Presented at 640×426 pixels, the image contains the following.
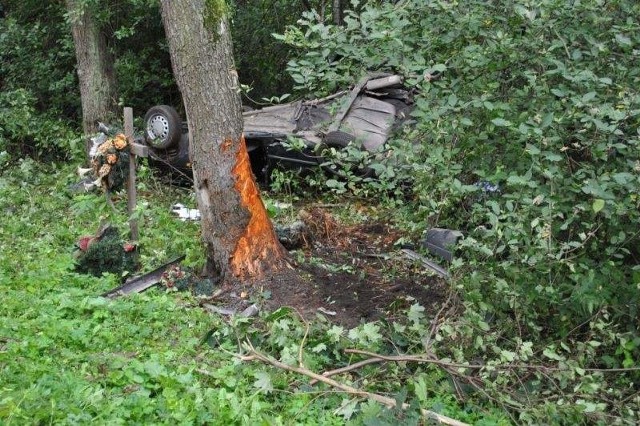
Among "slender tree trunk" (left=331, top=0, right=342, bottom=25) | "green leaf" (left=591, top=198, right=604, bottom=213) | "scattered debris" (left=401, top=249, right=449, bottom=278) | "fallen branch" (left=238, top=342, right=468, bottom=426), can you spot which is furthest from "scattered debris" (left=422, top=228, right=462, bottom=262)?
"slender tree trunk" (left=331, top=0, right=342, bottom=25)

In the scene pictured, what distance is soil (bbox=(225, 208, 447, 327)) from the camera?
6.59 m

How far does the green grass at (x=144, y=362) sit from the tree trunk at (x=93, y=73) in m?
4.32

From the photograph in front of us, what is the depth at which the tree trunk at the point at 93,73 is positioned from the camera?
38.7ft

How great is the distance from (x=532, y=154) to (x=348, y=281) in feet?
9.05

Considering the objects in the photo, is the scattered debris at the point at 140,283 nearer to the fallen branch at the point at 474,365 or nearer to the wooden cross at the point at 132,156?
the wooden cross at the point at 132,156

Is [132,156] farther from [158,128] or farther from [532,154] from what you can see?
[532,154]

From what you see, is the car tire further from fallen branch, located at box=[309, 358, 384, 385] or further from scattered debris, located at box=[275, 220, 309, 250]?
fallen branch, located at box=[309, 358, 384, 385]

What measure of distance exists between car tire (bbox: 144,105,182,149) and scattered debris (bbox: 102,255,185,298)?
362 centimetres

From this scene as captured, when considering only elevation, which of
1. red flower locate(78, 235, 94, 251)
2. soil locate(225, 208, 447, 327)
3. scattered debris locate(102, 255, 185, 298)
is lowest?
soil locate(225, 208, 447, 327)

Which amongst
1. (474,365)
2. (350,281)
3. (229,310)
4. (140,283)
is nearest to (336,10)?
(350,281)

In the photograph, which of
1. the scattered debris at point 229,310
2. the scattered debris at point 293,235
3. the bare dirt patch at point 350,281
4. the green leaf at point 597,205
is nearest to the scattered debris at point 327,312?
the bare dirt patch at point 350,281

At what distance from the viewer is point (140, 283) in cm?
710

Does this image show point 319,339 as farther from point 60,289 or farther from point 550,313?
point 60,289

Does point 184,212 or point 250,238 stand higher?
point 250,238
